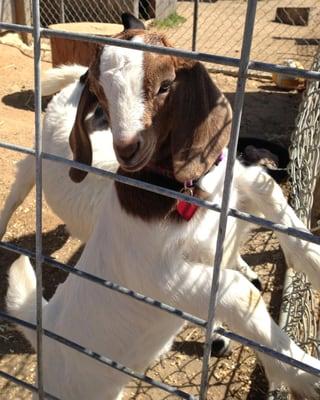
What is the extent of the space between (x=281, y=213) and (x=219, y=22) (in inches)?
317

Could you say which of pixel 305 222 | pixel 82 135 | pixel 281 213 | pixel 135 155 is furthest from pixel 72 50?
pixel 135 155

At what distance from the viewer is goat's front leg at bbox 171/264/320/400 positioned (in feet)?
4.90

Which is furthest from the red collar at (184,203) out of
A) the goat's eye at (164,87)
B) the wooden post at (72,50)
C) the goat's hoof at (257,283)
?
the wooden post at (72,50)

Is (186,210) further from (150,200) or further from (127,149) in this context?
(127,149)

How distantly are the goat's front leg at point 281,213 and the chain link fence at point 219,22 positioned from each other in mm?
5540

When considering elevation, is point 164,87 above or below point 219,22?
below

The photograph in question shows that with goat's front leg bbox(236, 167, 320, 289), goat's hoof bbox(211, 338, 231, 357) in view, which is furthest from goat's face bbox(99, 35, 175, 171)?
goat's hoof bbox(211, 338, 231, 357)

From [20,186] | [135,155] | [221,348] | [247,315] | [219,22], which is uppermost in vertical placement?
[219,22]

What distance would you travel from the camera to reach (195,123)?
145 cm

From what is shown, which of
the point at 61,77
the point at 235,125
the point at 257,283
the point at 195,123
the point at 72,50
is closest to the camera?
the point at 235,125

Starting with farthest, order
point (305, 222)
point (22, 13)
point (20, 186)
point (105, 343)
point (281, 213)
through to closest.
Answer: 1. point (22, 13)
2. point (20, 186)
3. point (305, 222)
4. point (105, 343)
5. point (281, 213)

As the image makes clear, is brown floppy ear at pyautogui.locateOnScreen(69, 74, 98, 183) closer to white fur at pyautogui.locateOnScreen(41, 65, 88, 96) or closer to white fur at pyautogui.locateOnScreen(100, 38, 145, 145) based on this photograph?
white fur at pyautogui.locateOnScreen(100, 38, 145, 145)

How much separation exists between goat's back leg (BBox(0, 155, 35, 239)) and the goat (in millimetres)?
1147

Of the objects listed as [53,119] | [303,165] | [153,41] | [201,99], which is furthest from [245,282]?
[53,119]
